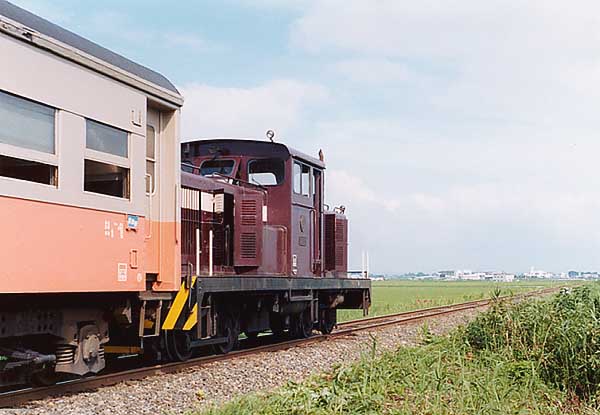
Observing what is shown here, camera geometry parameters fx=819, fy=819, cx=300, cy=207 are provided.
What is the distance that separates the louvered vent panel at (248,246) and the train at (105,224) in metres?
0.02

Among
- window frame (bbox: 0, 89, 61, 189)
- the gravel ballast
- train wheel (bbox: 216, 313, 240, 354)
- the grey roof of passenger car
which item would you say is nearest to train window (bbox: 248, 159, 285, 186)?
train wheel (bbox: 216, 313, 240, 354)

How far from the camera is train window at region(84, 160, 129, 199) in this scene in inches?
325

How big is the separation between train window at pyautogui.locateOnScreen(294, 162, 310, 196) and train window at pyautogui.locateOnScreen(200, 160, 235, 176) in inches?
45.9

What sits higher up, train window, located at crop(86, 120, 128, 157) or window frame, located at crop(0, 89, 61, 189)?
train window, located at crop(86, 120, 128, 157)

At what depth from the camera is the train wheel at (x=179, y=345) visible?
11.1 metres

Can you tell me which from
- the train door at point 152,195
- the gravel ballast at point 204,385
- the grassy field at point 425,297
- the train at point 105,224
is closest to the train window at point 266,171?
the train at point 105,224

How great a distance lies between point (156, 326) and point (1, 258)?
319 centimetres

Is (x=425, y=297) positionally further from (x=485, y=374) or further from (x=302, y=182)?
(x=485, y=374)

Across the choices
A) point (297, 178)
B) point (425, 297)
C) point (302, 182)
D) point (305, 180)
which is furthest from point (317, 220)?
point (425, 297)

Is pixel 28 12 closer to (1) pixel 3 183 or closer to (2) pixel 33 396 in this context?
(1) pixel 3 183

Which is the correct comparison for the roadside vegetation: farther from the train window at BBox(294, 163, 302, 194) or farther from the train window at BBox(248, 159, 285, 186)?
the train window at BBox(248, 159, 285, 186)

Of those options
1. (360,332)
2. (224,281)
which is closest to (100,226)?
(224,281)

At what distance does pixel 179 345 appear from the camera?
11242mm

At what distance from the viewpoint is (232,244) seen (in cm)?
1259
